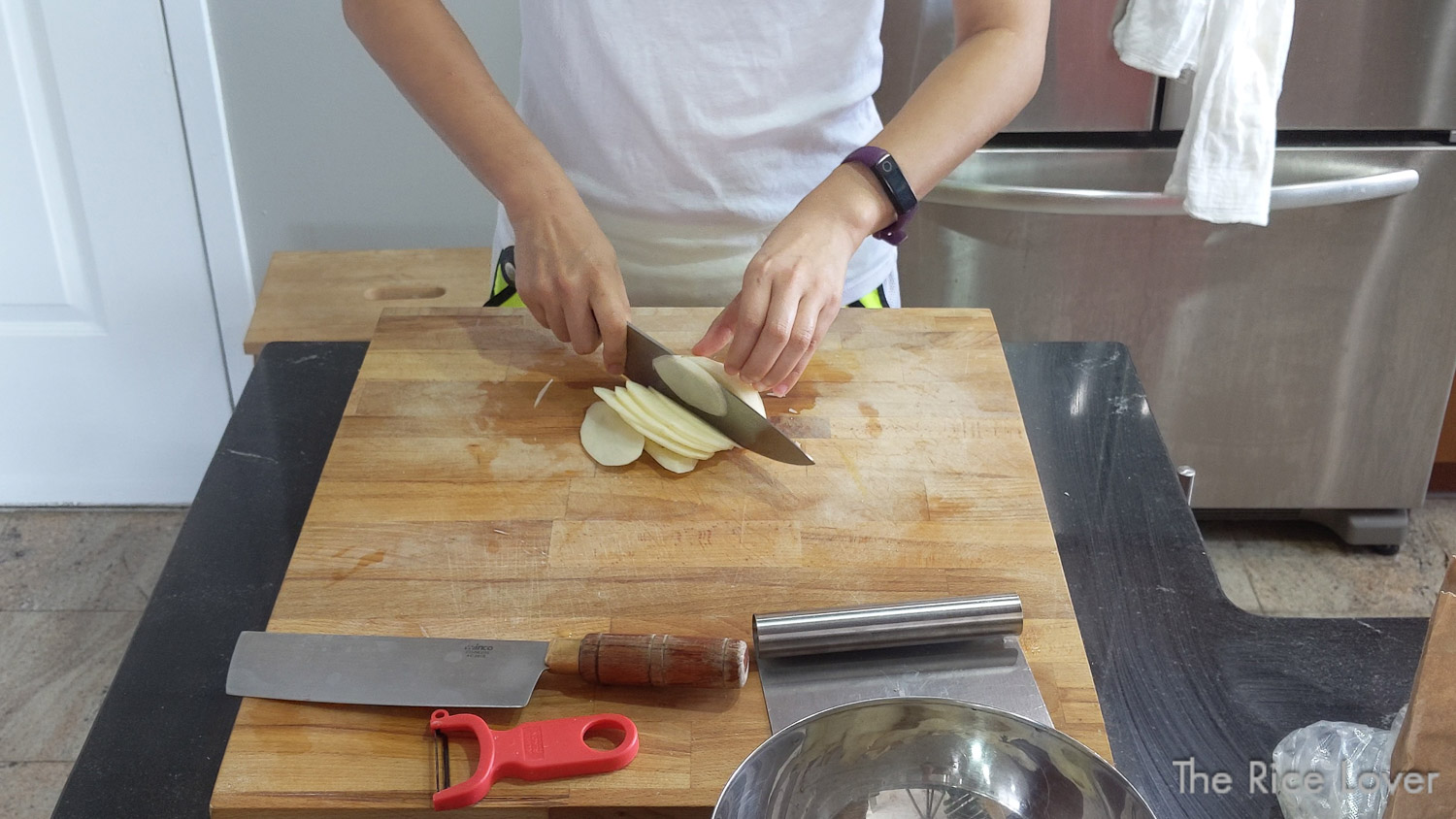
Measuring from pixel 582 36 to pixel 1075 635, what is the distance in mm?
693

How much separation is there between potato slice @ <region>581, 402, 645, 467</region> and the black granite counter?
0.26 metres

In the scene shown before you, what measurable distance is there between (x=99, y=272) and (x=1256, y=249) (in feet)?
6.67

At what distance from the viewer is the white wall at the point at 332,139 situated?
1926mm

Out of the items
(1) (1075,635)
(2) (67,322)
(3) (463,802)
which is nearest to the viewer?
(3) (463,802)

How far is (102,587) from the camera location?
2072 mm

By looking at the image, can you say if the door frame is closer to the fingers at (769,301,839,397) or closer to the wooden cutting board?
the wooden cutting board

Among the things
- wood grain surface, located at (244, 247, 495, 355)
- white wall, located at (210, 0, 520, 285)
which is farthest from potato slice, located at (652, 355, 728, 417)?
white wall, located at (210, 0, 520, 285)

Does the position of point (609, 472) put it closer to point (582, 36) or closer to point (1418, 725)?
point (582, 36)

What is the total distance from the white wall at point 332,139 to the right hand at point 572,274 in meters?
1.07

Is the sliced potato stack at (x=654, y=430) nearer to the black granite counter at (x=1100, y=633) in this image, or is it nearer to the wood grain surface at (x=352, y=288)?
the black granite counter at (x=1100, y=633)

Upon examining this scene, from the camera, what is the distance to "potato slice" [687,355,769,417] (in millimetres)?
968

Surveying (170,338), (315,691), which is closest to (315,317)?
(170,338)

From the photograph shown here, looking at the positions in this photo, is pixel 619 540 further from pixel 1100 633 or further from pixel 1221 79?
pixel 1221 79

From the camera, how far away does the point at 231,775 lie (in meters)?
0.69
